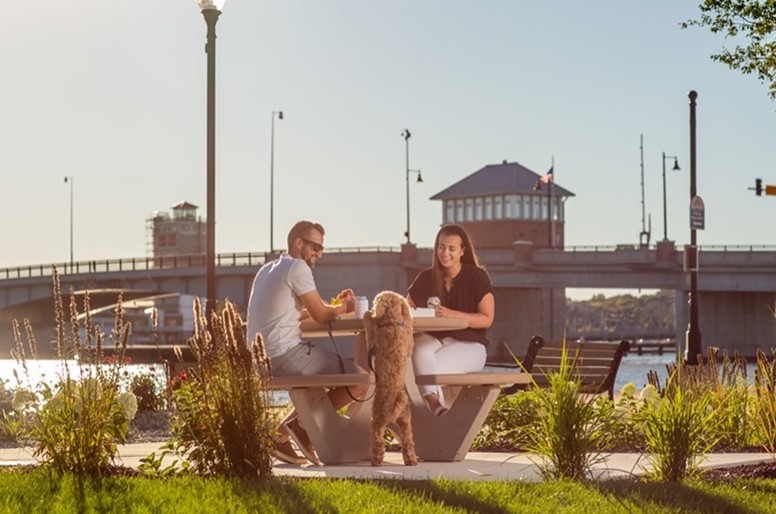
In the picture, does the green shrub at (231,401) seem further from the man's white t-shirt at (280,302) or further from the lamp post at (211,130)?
the lamp post at (211,130)

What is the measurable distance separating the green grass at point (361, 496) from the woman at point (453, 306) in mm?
1883

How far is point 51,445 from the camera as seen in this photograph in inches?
334

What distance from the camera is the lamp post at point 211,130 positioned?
15.6 m

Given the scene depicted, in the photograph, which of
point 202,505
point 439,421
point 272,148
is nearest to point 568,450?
point 439,421

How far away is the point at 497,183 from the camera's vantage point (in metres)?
116

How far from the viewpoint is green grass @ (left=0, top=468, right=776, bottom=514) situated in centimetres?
729

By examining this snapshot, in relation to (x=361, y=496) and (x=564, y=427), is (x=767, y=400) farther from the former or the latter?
(x=361, y=496)

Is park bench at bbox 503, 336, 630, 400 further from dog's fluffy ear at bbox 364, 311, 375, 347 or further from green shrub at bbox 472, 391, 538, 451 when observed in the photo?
dog's fluffy ear at bbox 364, 311, 375, 347

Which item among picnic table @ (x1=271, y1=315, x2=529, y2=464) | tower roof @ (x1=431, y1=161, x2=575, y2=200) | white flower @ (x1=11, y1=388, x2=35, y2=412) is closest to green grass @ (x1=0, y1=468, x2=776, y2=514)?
picnic table @ (x1=271, y1=315, x2=529, y2=464)

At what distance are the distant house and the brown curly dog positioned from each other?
101983 millimetres

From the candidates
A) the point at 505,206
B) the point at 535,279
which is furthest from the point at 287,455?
the point at 505,206

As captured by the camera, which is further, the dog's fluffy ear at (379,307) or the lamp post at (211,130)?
the lamp post at (211,130)

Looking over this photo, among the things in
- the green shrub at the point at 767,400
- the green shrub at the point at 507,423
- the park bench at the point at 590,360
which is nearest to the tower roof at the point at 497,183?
the park bench at the point at 590,360

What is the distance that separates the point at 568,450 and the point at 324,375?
70.0 inches
